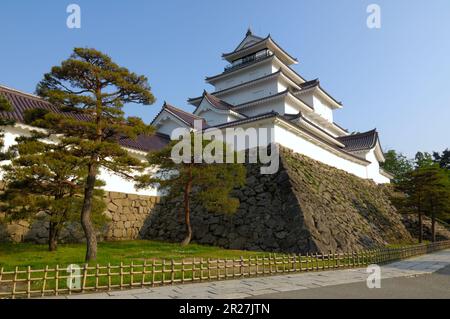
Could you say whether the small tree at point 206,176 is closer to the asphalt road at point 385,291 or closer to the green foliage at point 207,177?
the green foliage at point 207,177

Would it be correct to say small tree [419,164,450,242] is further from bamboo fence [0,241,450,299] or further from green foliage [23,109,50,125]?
green foliage [23,109,50,125]

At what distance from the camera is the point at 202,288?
685 centimetres

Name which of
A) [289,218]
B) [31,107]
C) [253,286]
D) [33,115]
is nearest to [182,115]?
[31,107]

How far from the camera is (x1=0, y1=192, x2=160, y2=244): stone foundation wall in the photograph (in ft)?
38.6

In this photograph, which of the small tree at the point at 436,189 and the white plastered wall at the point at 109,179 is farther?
the small tree at the point at 436,189

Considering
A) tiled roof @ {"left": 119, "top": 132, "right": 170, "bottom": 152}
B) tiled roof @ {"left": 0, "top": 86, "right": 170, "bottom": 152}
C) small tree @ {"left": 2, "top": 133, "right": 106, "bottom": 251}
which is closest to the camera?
small tree @ {"left": 2, "top": 133, "right": 106, "bottom": 251}

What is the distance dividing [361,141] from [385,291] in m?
22.9

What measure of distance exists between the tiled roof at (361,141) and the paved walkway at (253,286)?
17.6 m

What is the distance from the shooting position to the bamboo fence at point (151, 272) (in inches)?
237

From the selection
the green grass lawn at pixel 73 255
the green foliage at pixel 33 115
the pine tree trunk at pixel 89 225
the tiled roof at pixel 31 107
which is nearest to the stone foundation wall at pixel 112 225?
the green grass lawn at pixel 73 255

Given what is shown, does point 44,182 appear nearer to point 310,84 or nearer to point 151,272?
point 151,272

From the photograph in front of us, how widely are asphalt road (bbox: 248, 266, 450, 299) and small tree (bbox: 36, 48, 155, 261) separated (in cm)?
515

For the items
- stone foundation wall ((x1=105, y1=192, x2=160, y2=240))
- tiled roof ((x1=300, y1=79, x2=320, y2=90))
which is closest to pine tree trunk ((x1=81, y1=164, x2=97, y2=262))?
stone foundation wall ((x1=105, y1=192, x2=160, y2=240))
